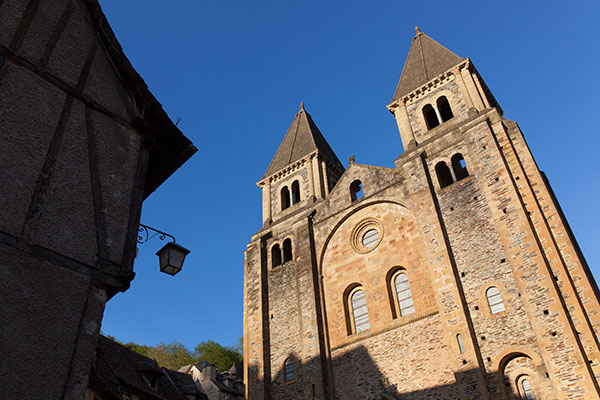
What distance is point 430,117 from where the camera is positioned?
2405 centimetres

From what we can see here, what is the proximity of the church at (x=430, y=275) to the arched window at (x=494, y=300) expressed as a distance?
3 cm

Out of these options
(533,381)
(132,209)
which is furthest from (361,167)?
(132,209)

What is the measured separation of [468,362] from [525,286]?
291 centimetres

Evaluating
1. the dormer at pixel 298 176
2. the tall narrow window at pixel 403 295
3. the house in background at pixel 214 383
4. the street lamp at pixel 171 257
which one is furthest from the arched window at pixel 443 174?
the house in background at pixel 214 383

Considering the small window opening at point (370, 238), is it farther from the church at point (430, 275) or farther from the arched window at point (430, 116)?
the arched window at point (430, 116)

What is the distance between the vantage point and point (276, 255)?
24234 millimetres

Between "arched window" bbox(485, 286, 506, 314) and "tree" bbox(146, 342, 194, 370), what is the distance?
3132cm

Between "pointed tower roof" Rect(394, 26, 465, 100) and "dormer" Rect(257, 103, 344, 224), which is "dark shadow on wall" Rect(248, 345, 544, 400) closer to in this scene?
"dormer" Rect(257, 103, 344, 224)

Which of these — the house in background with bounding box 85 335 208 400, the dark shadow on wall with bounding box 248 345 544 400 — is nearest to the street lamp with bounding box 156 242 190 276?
the house in background with bounding box 85 335 208 400

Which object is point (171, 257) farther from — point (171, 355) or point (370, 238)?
point (171, 355)

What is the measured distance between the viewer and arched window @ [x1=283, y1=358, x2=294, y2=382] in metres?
19.5

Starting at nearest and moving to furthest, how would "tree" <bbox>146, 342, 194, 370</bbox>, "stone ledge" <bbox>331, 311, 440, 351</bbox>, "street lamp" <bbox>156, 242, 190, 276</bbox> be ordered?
"street lamp" <bbox>156, 242, 190, 276</bbox>
"stone ledge" <bbox>331, 311, 440, 351</bbox>
"tree" <bbox>146, 342, 194, 370</bbox>

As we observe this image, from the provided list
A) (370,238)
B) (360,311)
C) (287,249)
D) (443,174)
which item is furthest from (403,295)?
(287,249)

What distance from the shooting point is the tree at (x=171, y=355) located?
133 feet
